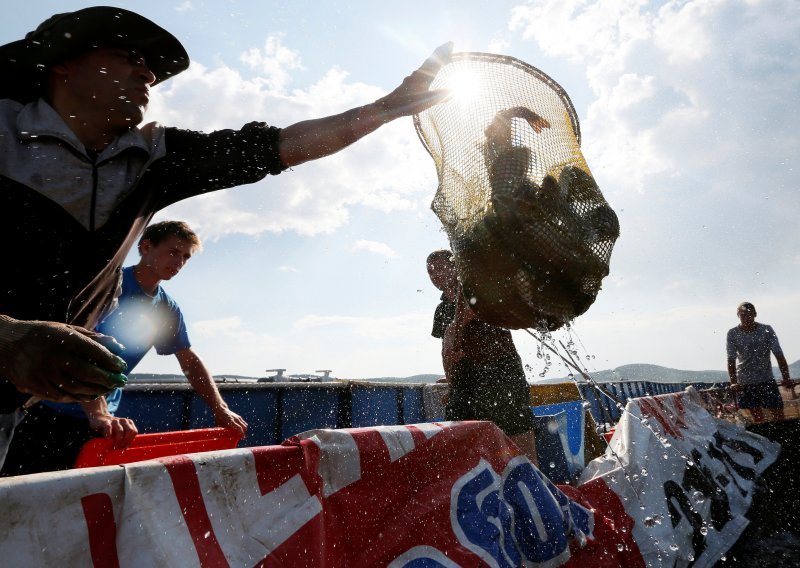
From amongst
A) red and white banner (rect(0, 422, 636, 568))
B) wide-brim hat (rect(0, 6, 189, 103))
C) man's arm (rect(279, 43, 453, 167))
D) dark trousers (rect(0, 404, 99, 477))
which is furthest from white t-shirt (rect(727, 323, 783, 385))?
wide-brim hat (rect(0, 6, 189, 103))

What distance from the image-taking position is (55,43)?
1879 millimetres

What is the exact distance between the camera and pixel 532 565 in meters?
2.05

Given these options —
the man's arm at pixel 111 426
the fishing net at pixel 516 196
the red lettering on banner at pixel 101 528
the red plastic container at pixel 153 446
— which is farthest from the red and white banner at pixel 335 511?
the man's arm at pixel 111 426

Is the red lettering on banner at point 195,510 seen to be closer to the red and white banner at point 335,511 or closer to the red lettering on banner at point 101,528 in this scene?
the red and white banner at point 335,511

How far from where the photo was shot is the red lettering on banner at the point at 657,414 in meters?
4.16

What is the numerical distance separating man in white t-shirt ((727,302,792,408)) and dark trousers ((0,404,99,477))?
9378mm

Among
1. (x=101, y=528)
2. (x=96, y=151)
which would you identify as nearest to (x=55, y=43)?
(x=96, y=151)

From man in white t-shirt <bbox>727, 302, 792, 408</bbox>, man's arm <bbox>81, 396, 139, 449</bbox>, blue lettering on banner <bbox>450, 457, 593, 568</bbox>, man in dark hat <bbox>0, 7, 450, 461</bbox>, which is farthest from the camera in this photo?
man in white t-shirt <bbox>727, 302, 792, 408</bbox>

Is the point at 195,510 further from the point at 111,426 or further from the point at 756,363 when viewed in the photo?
the point at 756,363

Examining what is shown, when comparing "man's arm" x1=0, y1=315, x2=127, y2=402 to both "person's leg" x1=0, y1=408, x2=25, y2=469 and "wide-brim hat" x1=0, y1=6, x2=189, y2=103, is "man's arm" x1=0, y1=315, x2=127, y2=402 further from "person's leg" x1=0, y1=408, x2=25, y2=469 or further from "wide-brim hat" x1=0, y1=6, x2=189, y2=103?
"wide-brim hat" x1=0, y1=6, x2=189, y2=103

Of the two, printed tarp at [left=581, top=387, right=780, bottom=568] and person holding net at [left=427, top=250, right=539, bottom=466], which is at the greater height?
person holding net at [left=427, top=250, right=539, bottom=466]

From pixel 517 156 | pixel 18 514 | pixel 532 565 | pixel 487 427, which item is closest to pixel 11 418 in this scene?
pixel 18 514

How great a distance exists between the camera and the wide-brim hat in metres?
1.88

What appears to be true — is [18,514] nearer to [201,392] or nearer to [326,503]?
[326,503]
